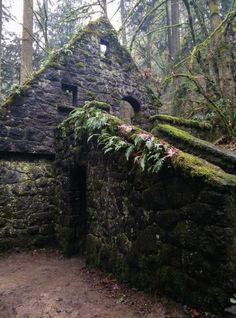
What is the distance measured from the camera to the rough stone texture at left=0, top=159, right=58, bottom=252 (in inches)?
279

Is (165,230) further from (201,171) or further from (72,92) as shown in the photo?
(72,92)

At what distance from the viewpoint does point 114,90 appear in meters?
10.1

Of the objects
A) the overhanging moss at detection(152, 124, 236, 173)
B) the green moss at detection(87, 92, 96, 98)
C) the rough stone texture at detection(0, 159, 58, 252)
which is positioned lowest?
the rough stone texture at detection(0, 159, 58, 252)

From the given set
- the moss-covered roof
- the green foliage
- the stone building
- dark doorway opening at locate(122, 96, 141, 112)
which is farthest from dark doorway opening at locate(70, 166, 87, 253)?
dark doorway opening at locate(122, 96, 141, 112)

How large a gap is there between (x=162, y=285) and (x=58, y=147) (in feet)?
15.5

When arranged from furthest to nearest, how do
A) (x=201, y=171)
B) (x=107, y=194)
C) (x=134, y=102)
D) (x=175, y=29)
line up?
(x=175, y=29), (x=134, y=102), (x=107, y=194), (x=201, y=171)

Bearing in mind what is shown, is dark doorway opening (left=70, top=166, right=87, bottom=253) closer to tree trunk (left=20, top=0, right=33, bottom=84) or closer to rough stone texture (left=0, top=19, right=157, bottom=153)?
rough stone texture (left=0, top=19, right=157, bottom=153)

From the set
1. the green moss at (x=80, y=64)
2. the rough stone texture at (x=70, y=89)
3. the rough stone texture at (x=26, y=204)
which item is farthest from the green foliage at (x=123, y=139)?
the green moss at (x=80, y=64)

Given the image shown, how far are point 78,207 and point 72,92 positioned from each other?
4053 millimetres

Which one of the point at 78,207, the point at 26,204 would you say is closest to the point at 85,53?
the point at 26,204

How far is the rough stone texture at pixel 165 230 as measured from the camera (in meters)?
3.11

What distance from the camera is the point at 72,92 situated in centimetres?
918

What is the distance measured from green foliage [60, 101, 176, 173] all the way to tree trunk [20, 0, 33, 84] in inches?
252

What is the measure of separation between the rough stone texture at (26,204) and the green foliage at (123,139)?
6.64ft
